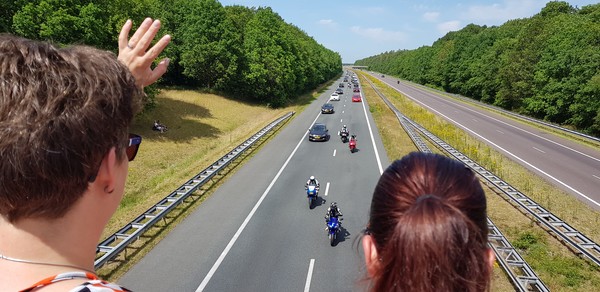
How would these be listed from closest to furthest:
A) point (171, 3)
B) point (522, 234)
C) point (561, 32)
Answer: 1. point (522, 234)
2. point (561, 32)
3. point (171, 3)

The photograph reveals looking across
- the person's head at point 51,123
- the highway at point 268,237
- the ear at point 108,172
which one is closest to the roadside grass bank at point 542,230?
the highway at point 268,237

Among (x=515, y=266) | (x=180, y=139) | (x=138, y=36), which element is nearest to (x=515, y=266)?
(x=515, y=266)

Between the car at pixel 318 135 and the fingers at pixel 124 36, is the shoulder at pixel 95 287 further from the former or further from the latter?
the car at pixel 318 135

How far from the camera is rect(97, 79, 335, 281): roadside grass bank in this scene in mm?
13016

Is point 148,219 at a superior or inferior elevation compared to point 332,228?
inferior

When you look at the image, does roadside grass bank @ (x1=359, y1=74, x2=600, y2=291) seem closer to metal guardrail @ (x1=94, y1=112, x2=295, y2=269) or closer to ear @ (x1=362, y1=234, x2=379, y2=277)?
ear @ (x1=362, y1=234, x2=379, y2=277)

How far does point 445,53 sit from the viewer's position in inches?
4188

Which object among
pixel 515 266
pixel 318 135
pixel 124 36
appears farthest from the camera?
pixel 318 135

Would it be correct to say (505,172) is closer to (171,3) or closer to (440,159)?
(440,159)

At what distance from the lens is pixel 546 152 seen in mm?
27672

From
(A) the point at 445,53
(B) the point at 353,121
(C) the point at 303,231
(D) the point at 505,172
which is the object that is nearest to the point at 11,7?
(C) the point at 303,231

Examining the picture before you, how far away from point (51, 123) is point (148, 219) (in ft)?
42.4

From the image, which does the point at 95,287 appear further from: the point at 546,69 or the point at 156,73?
the point at 546,69

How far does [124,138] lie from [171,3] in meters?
60.5
